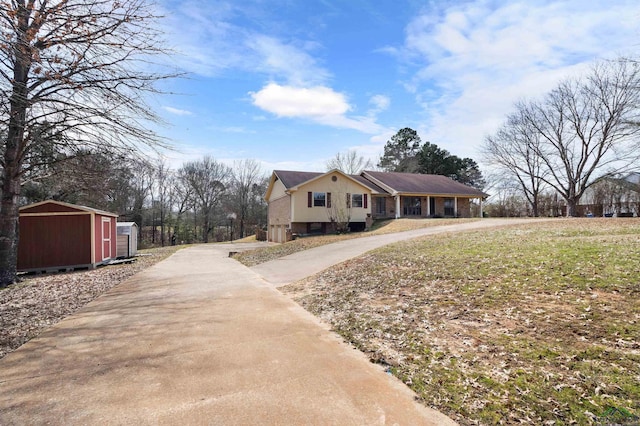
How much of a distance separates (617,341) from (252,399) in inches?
159

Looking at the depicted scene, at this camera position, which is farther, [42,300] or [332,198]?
[332,198]

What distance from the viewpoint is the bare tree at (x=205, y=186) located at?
38.4 m

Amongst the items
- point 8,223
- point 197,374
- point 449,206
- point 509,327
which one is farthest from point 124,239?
point 449,206

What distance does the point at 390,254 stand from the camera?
1023 centimetres

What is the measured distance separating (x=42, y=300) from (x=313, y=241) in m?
12.6

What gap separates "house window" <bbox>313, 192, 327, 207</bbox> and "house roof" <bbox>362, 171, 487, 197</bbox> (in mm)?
6017

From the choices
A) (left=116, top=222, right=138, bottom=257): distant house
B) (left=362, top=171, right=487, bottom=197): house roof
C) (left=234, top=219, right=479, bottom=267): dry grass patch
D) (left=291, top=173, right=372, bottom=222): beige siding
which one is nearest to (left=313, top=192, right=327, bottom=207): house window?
(left=291, top=173, right=372, bottom=222): beige siding

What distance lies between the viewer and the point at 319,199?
23.9 m

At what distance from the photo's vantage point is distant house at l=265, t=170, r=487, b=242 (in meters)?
23.5

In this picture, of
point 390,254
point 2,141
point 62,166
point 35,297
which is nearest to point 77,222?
point 62,166

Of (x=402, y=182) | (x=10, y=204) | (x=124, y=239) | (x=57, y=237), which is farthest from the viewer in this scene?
(x=402, y=182)

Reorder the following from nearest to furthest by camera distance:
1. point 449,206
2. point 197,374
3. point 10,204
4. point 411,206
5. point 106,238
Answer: point 197,374, point 10,204, point 106,238, point 411,206, point 449,206

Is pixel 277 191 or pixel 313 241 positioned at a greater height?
pixel 277 191

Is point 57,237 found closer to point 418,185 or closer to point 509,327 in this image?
point 509,327
